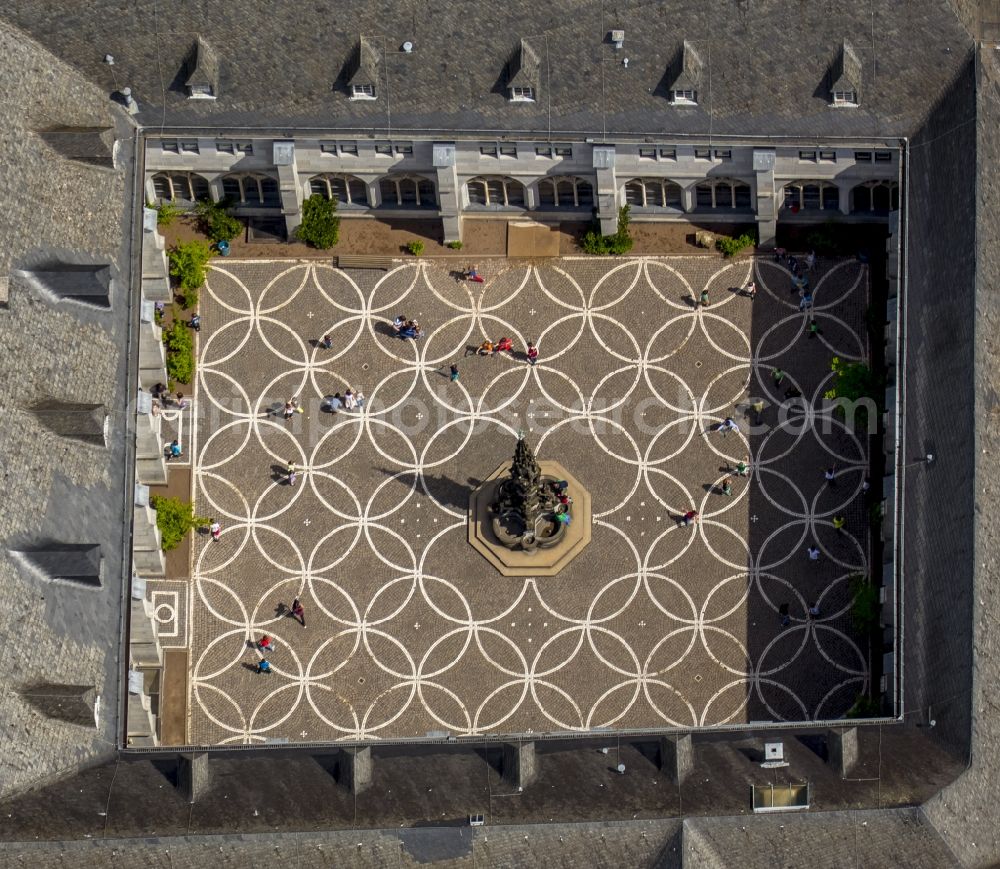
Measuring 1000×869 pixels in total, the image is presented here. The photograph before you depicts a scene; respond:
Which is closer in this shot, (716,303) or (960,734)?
(960,734)

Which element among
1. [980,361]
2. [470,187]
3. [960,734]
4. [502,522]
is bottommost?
[960,734]

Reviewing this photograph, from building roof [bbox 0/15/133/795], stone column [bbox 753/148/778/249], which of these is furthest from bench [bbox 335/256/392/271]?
stone column [bbox 753/148/778/249]

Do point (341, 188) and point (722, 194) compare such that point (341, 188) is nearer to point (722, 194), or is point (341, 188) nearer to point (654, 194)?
point (654, 194)

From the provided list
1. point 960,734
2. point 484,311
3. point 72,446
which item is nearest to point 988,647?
point 960,734

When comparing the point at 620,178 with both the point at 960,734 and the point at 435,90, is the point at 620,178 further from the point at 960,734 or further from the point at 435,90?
the point at 960,734

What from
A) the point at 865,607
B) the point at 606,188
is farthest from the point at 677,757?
the point at 606,188

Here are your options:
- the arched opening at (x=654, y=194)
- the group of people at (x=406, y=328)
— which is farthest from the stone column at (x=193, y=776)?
the arched opening at (x=654, y=194)
